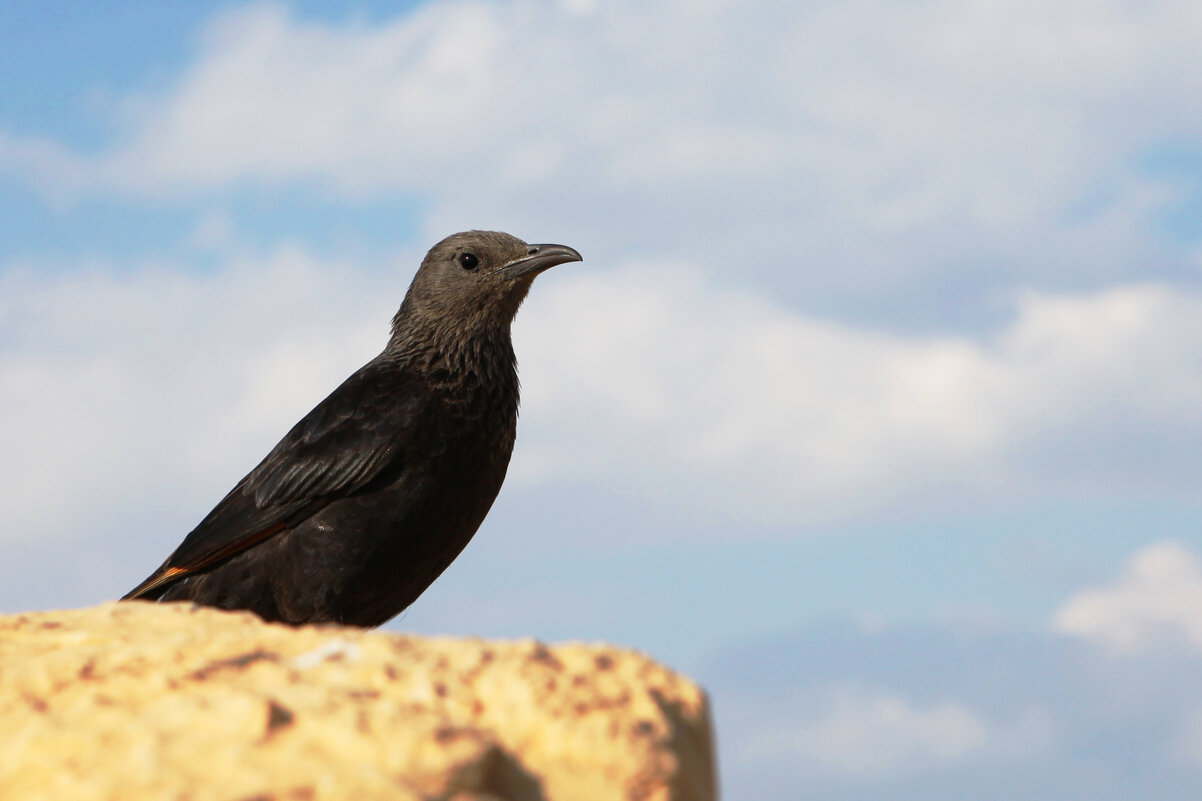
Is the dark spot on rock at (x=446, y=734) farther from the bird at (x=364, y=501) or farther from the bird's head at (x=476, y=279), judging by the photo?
the bird's head at (x=476, y=279)

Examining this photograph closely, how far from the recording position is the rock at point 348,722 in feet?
7.13

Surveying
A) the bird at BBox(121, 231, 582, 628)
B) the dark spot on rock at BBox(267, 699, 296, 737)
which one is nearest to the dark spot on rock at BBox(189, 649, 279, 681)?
the dark spot on rock at BBox(267, 699, 296, 737)

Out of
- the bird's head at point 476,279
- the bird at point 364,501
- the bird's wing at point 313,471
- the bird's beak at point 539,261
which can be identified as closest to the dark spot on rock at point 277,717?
the bird at point 364,501

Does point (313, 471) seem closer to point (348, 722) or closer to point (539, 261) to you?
point (539, 261)

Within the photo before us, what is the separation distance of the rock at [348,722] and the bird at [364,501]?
10.5ft

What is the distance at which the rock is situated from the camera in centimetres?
217

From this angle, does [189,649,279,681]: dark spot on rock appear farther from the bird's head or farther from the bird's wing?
the bird's head

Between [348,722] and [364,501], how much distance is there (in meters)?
3.94

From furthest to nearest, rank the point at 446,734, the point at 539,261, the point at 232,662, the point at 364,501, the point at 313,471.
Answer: the point at 539,261, the point at 313,471, the point at 364,501, the point at 232,662, the point at 446,734

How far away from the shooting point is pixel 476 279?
744 cm

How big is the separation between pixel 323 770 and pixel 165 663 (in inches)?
25.7

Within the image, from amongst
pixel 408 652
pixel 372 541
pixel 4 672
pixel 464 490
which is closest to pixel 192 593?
pixel 372 541

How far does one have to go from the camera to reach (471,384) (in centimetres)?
676

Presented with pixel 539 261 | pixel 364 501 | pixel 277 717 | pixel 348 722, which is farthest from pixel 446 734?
pixel 539 261
